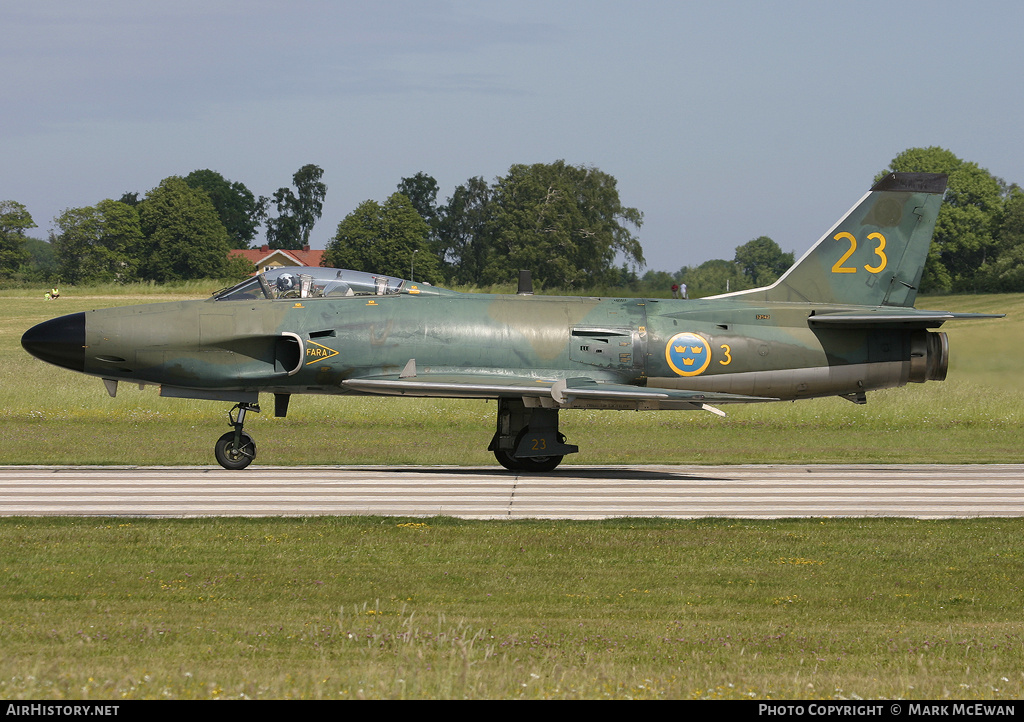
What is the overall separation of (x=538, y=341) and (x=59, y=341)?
26.5ft

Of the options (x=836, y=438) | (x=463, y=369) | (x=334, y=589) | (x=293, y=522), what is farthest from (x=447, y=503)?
(x=836, y=438)

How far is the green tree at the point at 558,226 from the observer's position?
3044 inches

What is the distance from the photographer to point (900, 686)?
6.59 metres

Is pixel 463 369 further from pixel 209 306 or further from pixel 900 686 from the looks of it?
pixel 900 686

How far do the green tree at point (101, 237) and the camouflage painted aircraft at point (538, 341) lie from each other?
89.3 m

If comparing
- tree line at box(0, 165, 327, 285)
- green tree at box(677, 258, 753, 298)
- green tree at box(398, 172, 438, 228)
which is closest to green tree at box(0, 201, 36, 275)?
tree line at box(0, 165, 327, 285)

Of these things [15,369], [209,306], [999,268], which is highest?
[999,268]

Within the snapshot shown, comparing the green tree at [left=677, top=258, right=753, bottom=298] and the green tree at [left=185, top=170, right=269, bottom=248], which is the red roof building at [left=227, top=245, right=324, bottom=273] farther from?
the green tree at [left=677, top=258, right=753, bottom=298]

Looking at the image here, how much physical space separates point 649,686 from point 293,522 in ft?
25.2

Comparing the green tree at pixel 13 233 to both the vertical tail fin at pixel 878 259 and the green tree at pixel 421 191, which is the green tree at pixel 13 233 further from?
the vertical tail fin at pixel 878 259

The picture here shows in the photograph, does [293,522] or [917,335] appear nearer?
[293,522]

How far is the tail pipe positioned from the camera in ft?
66.3

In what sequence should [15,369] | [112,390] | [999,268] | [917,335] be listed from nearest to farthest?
[112,390]
[917,335]
[15,369]
[999,268]

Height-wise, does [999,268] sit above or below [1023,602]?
above
